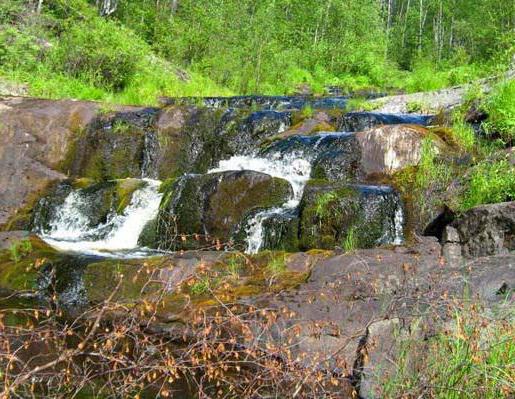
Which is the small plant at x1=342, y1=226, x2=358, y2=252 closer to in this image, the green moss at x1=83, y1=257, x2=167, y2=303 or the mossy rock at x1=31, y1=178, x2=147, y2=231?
the green moss at x1=83, y1=257, x2=167, y2=303

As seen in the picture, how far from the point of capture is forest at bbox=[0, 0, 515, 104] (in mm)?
17172

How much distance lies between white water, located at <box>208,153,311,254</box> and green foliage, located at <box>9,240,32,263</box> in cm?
341

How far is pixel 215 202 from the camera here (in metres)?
10.3

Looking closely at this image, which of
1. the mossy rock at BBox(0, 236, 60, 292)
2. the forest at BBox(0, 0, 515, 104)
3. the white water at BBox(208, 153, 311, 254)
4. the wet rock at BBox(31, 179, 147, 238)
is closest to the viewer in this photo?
the mossy rock at BBox(0, 236, 60, 292)

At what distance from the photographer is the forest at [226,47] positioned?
17.2 meters

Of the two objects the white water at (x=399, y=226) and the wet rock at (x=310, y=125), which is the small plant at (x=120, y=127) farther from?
the white water at (x=399, y=226)

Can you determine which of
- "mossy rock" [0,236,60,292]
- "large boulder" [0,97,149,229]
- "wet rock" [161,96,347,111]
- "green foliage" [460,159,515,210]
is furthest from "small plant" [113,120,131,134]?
"green foliage" [460,159,515,210]

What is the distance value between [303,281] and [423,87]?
14446 millimetres

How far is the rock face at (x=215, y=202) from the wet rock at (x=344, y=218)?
1.06 metres

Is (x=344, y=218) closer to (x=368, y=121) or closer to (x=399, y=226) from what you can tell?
(x=399, y=226)

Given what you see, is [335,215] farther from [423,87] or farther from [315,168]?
[423,87]

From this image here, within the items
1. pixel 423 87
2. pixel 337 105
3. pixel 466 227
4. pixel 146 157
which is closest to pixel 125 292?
pixel 466 227

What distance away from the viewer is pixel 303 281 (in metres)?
7.09

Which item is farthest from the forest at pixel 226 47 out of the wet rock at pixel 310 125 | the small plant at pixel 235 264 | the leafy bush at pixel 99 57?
the small plant at pixel 235 264
